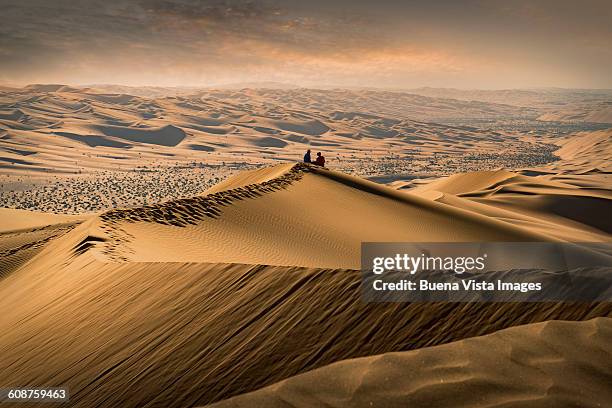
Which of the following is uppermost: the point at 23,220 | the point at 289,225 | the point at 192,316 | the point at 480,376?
the point at 480,376

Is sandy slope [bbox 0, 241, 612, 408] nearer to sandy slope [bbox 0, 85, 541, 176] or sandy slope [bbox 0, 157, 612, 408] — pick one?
sandy slope [bbox 0, 157, 612, 408]

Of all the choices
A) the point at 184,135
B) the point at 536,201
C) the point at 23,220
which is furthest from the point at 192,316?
the point at 184,135

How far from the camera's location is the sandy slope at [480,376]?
133 inches

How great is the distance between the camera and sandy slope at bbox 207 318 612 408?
3385 mm

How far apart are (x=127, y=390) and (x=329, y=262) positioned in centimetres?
628

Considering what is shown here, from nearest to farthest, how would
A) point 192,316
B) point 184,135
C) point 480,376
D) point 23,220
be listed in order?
1. point 480,376
2. point 192,316
3. point 23,220
4. point 184,135

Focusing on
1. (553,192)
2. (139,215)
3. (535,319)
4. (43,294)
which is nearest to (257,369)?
(535,319)

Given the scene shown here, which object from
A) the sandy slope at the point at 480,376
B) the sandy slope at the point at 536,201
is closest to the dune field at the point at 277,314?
the sandy slope at the point at 480,376

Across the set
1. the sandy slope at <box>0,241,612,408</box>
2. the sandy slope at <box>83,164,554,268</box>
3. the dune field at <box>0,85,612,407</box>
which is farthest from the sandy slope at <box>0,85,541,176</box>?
the sandy slope at <box>0,241,612,408</box>

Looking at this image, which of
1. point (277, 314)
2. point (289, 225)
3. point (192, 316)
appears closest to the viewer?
point (277, 314)

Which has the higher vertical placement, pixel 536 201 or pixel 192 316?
pixel 192 316

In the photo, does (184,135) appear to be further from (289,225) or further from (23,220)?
(289,225)

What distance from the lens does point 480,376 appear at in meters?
3.60

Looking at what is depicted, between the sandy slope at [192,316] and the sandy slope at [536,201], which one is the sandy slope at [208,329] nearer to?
the sandy slope at [192,316]
